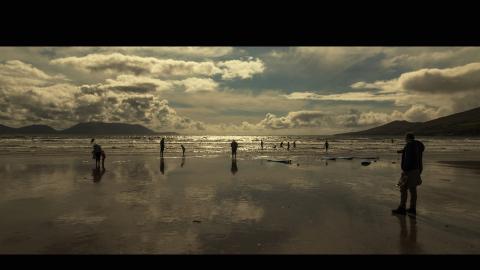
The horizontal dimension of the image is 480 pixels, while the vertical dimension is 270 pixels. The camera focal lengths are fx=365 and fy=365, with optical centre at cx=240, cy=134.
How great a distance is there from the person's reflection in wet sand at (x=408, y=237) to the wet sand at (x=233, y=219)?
2 centimetres

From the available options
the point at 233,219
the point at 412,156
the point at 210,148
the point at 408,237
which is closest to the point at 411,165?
the point at 412,156

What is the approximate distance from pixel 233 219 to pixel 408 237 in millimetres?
4295

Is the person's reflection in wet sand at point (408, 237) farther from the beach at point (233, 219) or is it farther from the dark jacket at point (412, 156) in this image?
the dark jacket at point (412, 156)

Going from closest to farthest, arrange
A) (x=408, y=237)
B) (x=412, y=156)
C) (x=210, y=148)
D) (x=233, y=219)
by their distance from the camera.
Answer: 1. (x=408, y=237)
2. (x=233, y=219)
3. (x=412, y=156)
4. (x=210, y=148)

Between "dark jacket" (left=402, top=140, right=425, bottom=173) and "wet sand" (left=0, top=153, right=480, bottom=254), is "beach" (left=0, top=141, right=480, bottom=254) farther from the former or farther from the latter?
"dark jacket" (left=402, top=140, right=425, bottom=173)

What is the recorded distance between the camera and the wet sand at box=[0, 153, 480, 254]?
7465mm

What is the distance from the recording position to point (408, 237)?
321 inches

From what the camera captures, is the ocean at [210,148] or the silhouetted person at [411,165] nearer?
the silhouetted person at [411,165]

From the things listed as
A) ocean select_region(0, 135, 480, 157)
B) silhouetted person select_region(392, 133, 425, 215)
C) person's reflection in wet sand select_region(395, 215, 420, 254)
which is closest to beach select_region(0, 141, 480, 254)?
person's reflection in wet sand select_region(395, 215, 420, 254)

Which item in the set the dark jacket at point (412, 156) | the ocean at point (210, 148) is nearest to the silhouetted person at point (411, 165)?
the dark jacket at point (412, 156)

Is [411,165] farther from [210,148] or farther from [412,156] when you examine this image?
[210,148]

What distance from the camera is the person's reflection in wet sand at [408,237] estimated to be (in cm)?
725

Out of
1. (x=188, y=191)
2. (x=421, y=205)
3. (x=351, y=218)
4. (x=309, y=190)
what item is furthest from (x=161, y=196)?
(x=421, y=205)
